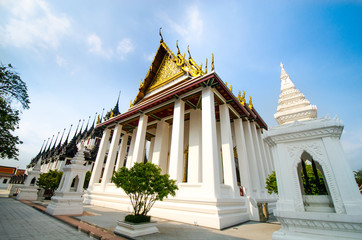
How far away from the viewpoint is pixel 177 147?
872 cm

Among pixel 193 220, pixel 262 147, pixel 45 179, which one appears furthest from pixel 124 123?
pixel 262 147

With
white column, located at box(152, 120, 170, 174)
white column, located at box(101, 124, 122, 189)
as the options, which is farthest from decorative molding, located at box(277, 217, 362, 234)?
white column, located at box(101, 124, 122, 189)

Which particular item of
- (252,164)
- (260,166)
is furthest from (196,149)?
(260,166)

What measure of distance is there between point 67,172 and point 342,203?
1064 cm

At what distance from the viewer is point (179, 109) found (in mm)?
9953

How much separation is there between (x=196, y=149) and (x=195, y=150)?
0.09m

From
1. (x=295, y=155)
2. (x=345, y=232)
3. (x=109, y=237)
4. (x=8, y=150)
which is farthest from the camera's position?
(x=8, y=150)

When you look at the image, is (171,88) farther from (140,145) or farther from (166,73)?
(140,145)

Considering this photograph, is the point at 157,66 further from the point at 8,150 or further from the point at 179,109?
the point at 8,150

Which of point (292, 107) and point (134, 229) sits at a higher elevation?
point (292, 107)

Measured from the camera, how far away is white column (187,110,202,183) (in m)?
9.43

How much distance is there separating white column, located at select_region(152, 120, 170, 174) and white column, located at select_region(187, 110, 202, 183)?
2942mm

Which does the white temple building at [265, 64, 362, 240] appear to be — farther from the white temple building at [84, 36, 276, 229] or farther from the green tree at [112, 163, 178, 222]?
the white temple building at [84, 36, 276, 229]

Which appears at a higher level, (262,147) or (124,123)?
(124,123)
